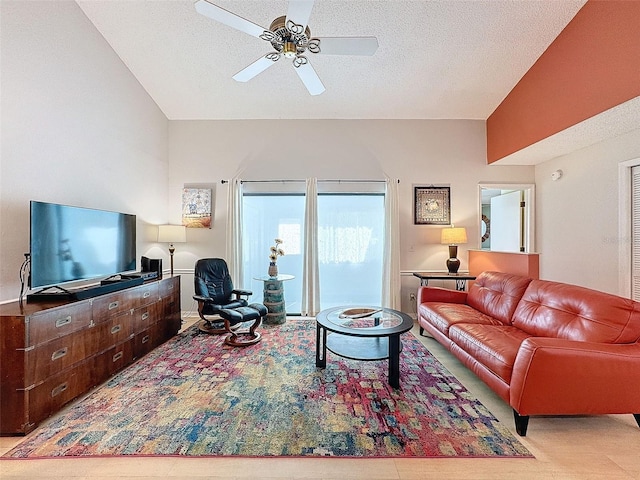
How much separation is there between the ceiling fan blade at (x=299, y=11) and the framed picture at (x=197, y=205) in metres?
3.22

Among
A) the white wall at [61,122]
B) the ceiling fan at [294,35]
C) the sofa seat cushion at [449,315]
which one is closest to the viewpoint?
the ceiling fan at [294,35]

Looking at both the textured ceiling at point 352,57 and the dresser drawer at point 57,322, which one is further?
the textured ceiling at point 352,57

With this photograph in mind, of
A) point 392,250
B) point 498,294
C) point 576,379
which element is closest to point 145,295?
point 392,250

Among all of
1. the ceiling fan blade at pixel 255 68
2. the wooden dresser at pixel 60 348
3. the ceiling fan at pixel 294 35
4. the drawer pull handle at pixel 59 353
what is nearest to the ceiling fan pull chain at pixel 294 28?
the ceiling fan at pixel 294 35

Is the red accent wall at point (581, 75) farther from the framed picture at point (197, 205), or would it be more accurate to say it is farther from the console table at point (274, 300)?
the framed picture at point (197, 205)

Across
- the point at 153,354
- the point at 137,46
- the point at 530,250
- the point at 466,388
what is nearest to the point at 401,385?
the point at 466,388

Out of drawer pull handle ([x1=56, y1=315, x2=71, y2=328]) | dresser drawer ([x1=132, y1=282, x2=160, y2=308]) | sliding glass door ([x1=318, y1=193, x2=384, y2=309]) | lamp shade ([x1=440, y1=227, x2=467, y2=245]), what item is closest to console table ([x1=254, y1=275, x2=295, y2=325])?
sliding glass door ([x1=318, y1=193, x2=384, y2=309])

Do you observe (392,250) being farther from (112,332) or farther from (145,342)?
(112,332)

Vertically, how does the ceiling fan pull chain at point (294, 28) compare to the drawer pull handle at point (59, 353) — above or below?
above

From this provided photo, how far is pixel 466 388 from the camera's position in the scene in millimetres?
2508

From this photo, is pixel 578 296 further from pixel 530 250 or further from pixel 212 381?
pixel 212 381

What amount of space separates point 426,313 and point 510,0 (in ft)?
11.0

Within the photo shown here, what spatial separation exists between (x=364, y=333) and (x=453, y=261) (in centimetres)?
267

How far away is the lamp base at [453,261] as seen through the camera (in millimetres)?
4496
